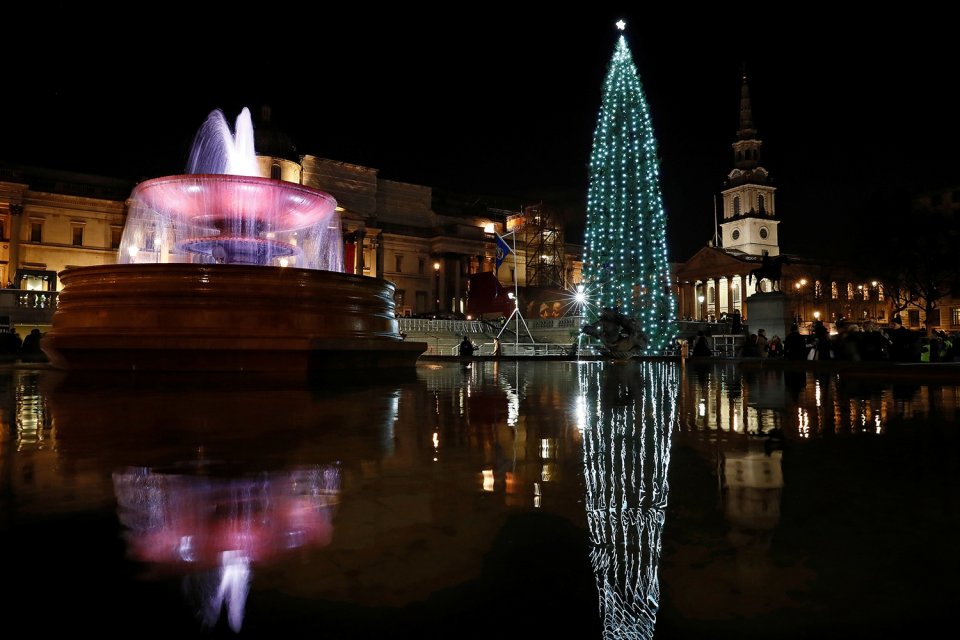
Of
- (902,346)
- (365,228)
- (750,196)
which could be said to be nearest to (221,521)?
(902,346)

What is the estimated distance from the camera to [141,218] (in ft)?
47.1

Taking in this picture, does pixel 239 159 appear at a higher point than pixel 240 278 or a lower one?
higher

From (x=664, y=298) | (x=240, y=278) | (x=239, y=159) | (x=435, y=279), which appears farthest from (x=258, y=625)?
(x=435, y=279)

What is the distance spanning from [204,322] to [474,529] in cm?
737

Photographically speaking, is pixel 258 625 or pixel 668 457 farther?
pixel 668 457

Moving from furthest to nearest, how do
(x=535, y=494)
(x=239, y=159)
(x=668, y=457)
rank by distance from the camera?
(x=239, y=159) < (x=668, y=457) < (x=535, y=494)

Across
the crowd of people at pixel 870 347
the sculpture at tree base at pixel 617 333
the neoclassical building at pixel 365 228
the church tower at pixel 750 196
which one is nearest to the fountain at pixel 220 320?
the crowd of people at pixel 870 347

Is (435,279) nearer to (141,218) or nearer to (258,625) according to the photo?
(141,218)

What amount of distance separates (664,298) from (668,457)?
22677 millimetres

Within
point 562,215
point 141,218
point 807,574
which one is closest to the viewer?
point 807,574

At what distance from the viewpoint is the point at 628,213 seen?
24.9 m

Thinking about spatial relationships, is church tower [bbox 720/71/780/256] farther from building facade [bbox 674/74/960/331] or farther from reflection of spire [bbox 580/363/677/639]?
reflection of spire [bbox 580/363/677/639]

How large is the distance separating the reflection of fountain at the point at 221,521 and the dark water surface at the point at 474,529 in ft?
0.04

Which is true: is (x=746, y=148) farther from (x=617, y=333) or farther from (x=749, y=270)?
(x=617, y=333)
